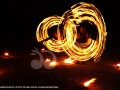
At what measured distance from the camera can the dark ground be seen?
6.81m

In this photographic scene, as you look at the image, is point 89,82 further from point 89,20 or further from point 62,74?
point 89,20

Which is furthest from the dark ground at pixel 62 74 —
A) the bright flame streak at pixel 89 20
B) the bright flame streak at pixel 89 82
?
the bright flame streak at pixel 89 20

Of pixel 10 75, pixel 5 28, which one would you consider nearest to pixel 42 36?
pixel 10 75

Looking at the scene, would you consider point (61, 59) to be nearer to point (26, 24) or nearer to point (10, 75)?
point (10, 75)

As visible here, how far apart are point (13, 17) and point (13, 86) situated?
11317 millimetres

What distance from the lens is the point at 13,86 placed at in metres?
6.56

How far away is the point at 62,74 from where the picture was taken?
7859mm

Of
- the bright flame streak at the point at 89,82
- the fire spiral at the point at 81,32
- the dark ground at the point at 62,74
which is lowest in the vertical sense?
the bright flame streak at the point at 89,82

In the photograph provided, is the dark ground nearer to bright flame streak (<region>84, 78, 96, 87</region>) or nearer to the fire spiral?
bright flame streak (<region>84, 78, 96, 87</region>)

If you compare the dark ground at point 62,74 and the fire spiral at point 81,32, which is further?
the fire spiral at point 81,32

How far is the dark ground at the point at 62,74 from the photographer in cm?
681

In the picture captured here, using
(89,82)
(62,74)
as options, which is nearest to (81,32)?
Result: (62,74)

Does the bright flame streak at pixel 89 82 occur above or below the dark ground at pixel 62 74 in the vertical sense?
below

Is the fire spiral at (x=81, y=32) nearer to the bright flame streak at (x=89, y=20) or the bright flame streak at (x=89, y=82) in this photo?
Result: the bright flame streak at (x=89, y=20)
